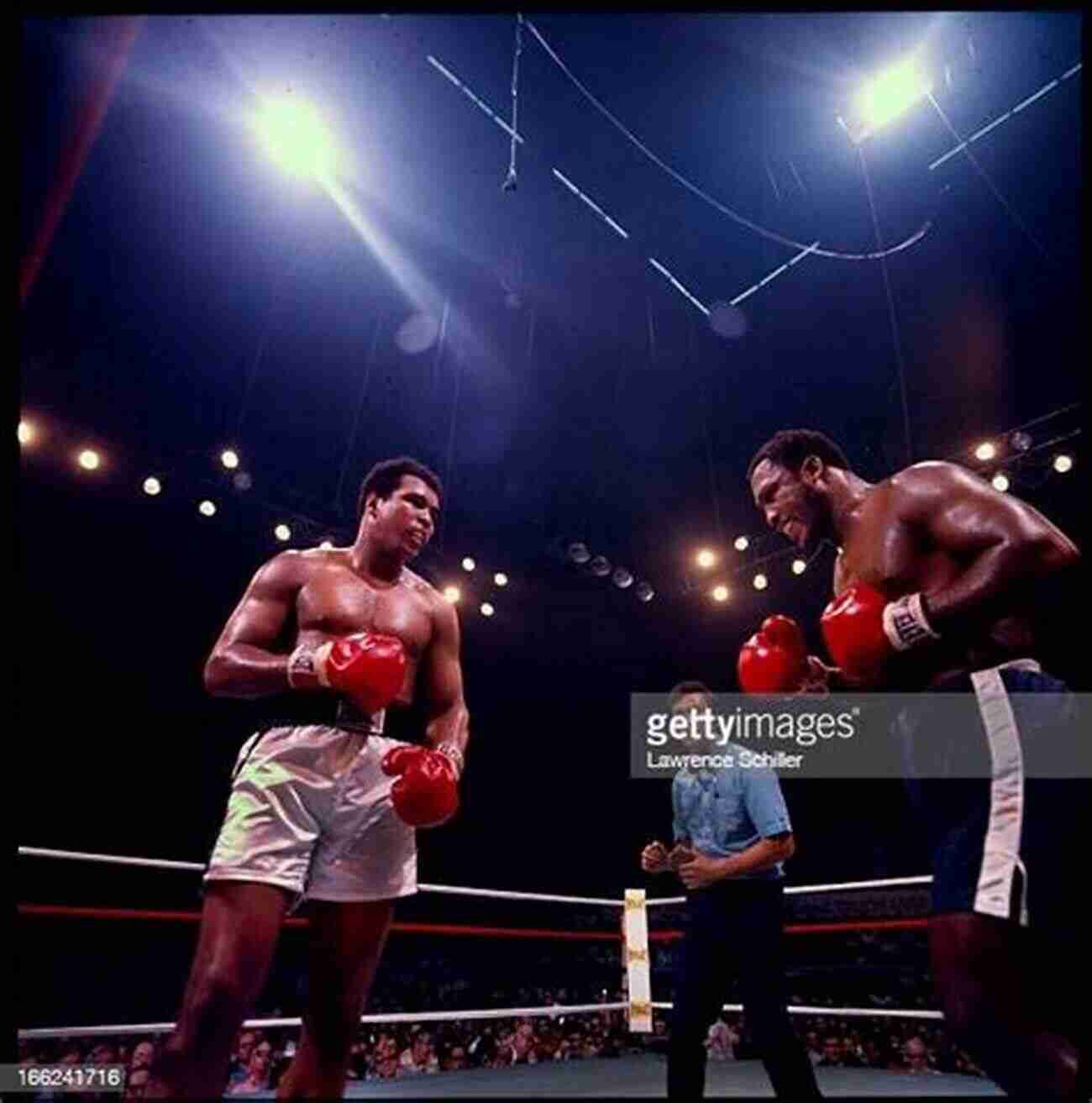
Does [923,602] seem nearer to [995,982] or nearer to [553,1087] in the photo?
[995,982]

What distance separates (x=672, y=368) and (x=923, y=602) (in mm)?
5189

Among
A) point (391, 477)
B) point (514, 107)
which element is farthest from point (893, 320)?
point (391, 477)

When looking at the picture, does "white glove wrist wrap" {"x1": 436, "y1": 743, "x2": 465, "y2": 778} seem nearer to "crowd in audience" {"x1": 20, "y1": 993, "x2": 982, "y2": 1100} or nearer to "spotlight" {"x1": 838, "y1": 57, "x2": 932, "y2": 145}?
"crowd in audience" {"x1": 20, "y1": 993, "x2": 982, "y2": 1100}

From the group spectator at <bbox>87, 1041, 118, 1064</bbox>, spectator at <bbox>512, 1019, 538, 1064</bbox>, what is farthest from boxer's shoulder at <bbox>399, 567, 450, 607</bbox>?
spectator at <bbox>512, 1019, 538, 1064</bbox>

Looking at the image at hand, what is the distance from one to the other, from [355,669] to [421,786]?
245 millimetres

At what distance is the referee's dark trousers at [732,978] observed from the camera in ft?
6.94

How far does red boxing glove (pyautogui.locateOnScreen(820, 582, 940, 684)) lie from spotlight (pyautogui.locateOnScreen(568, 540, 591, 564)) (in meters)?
6.12

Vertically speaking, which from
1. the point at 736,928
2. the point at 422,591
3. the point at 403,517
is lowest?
the point at 736,928

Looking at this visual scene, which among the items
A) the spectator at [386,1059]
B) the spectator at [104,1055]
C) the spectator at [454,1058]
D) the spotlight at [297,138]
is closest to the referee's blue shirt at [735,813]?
the spectator at [386,1059]

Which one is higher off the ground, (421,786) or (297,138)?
(297,138)

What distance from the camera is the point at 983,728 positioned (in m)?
1.35

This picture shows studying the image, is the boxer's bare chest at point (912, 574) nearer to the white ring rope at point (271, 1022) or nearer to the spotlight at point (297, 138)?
the white ring rope at point (271, 1022)

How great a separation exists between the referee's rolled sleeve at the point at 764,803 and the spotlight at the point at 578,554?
17.2 ft

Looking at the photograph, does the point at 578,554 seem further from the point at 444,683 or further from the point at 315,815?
the point at 315,815
